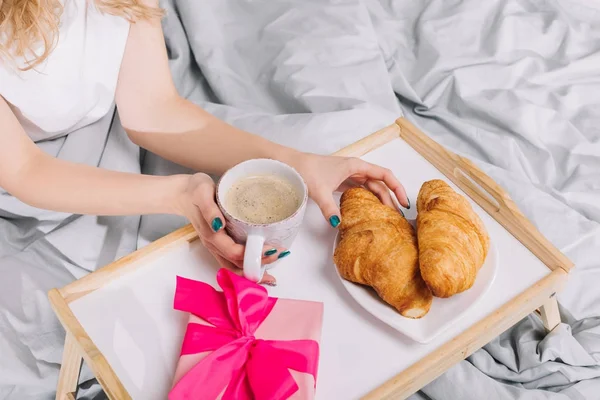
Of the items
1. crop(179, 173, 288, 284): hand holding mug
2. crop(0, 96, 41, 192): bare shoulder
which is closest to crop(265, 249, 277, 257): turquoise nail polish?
crop(179, 173, 288, 284): hand holding mug

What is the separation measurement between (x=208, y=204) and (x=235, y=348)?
0.62 ft

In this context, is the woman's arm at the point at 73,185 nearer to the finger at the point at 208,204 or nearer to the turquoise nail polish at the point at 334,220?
the finger at the point at 208,204

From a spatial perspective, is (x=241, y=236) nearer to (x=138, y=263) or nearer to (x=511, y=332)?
(x=138, y=263)

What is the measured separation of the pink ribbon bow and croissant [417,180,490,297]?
169mm

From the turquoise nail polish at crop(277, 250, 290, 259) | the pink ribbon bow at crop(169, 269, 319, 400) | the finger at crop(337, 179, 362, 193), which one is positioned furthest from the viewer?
the finger at crop(337, 179, 362, 193)

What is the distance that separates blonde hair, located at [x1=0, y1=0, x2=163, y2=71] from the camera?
953 mm

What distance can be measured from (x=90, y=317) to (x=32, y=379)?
0.25 m

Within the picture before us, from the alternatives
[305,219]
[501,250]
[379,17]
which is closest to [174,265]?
[305,219]

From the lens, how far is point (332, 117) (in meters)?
1.31

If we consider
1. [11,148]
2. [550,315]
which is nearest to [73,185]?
[11,148]

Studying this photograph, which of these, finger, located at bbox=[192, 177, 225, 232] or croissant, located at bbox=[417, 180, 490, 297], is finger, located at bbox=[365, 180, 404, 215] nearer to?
croissant, located at bbox=[417, 180, 490, 297]

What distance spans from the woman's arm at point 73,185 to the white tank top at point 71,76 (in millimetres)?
57

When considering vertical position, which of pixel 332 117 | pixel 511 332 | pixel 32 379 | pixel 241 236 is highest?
pixel 241 236

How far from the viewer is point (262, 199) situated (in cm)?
85
